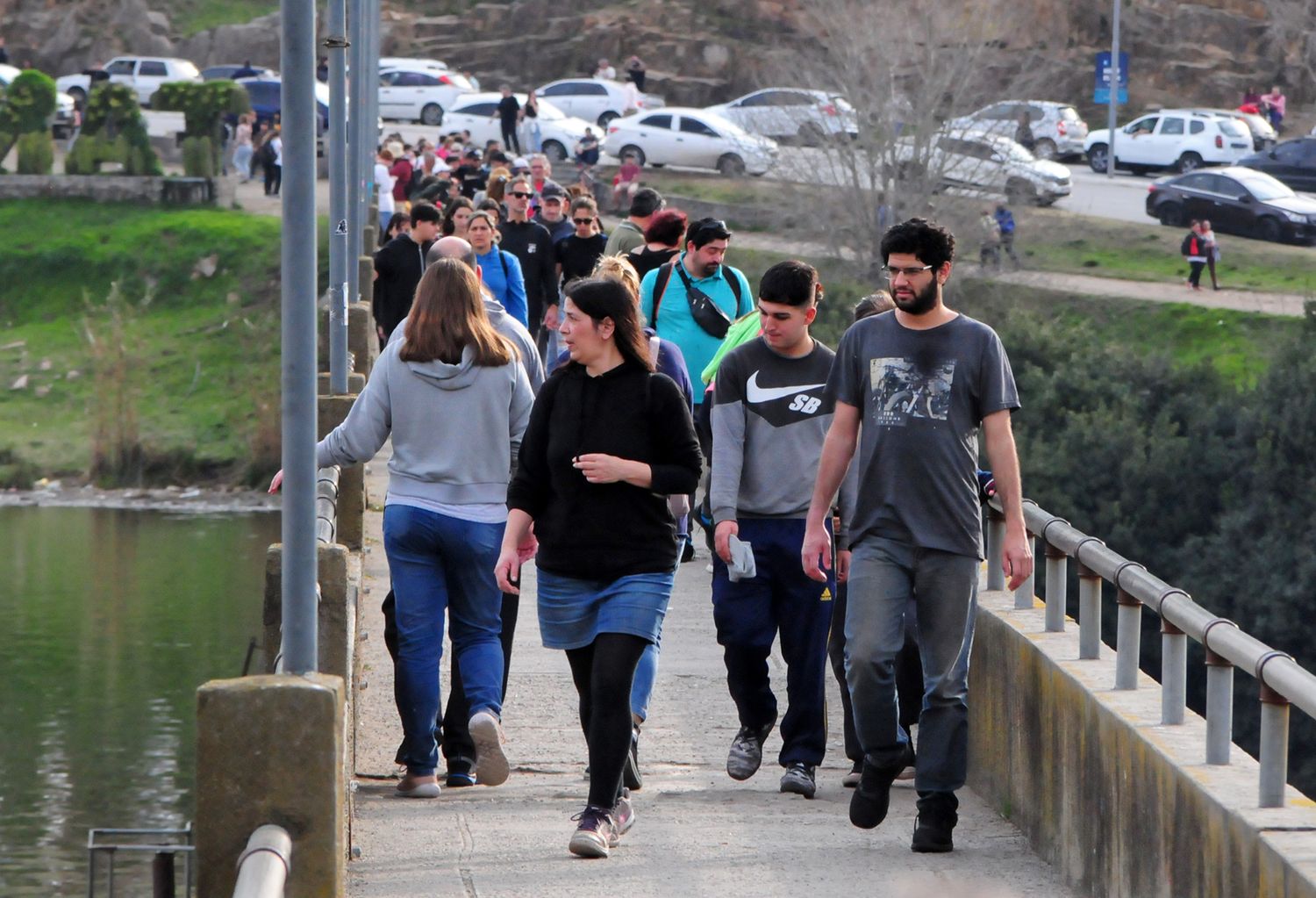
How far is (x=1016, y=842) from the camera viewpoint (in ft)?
21.0

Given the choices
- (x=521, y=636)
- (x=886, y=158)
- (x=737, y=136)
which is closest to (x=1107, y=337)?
(x=886, y=158)

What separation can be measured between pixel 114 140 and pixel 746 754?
46.4 m

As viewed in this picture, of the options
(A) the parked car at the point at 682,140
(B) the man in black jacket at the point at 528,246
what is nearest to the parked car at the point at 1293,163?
(A) the parked car at the point at 682,140

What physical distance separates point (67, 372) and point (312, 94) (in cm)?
4040

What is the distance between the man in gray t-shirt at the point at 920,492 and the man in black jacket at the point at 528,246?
8.66 meters

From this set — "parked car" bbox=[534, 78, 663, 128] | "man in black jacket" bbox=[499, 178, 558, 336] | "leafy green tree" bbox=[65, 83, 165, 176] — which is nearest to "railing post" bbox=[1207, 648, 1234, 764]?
"man in black jacket" bbox=[499, 178, 558, 336]

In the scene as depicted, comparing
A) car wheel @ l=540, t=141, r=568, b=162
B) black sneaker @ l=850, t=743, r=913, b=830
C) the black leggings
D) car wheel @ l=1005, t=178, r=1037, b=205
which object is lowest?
black sneaker @ l=850, t=743, r=913, b=830

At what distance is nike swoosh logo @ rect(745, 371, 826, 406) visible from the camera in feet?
21.9

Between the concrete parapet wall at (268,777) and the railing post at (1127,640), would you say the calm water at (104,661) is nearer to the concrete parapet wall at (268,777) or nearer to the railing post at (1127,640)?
the railing post at (1127,640)

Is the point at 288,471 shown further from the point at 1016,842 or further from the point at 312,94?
the point at 1016,842

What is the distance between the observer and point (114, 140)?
165ft

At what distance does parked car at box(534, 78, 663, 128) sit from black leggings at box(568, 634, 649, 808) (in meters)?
54.4

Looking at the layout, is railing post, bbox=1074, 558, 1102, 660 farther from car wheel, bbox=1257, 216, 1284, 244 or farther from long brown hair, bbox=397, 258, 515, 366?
car wheel, bbox=1257, 216, 1284, 244

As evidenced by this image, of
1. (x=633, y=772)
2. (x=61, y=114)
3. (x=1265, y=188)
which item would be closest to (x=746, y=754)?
(x=633, y=772)
